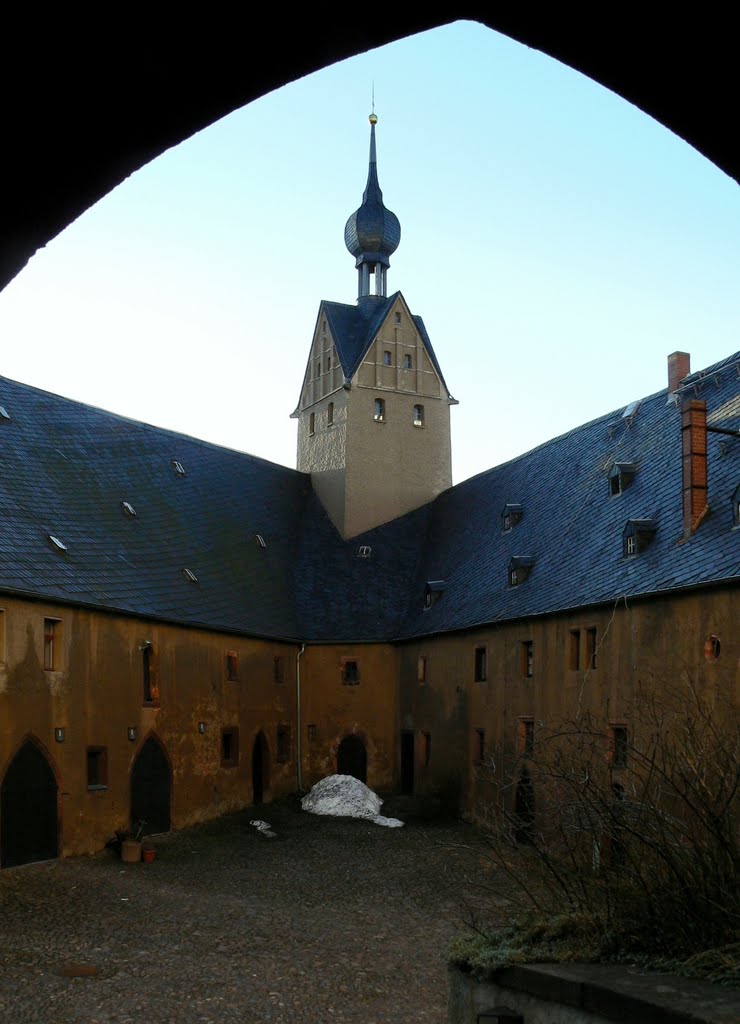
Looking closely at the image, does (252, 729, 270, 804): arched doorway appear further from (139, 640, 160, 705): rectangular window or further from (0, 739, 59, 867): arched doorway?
(0, 739, 59, 867): arched doorway

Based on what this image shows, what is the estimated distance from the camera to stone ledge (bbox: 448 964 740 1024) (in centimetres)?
630

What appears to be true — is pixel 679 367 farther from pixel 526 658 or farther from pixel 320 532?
pixel 320 532

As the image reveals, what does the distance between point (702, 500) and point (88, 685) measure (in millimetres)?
13487

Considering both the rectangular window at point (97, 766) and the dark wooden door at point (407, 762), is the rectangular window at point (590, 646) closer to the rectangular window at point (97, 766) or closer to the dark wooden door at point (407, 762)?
the rectangular window at point (97, 766)

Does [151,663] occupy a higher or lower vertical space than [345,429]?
lower

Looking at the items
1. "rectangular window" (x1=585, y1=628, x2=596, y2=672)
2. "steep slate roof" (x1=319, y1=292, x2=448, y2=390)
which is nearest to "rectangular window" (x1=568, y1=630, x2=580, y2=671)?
"rectangular window" (x1=585, y1=628, x2=596, y2=672)

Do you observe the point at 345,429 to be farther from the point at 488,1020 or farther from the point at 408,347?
the point at 488,1020

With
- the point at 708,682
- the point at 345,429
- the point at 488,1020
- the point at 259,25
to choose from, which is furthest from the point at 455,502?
the point at 259,25

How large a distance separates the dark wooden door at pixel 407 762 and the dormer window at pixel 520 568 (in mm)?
7740

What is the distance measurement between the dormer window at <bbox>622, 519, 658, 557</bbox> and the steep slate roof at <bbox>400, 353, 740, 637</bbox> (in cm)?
17

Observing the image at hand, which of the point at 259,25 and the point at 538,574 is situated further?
the point at 538,574

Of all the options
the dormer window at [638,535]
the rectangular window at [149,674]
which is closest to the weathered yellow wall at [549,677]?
the dormer window at [638,535]

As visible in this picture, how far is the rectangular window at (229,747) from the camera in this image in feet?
96.9

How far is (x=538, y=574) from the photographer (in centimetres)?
2767
